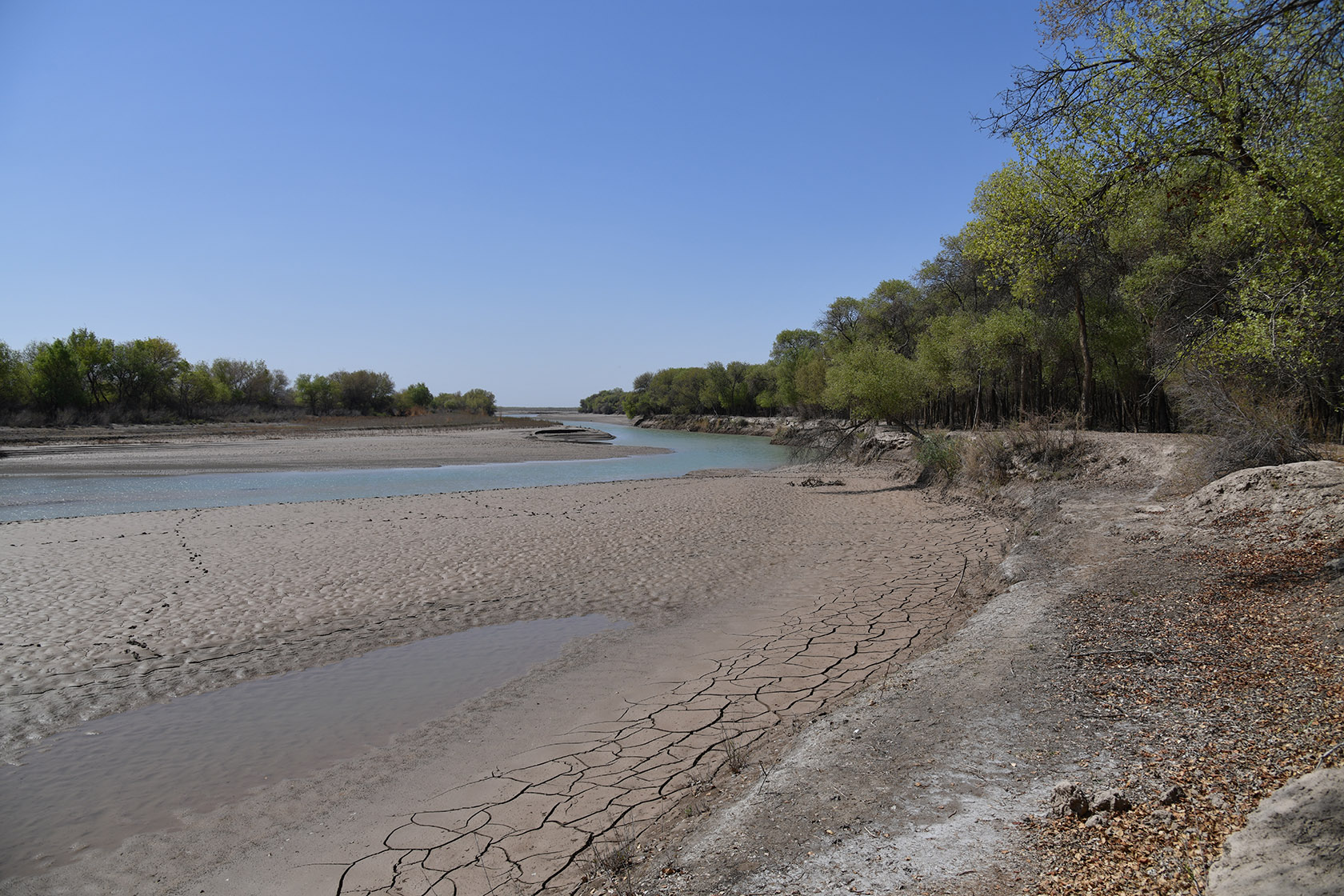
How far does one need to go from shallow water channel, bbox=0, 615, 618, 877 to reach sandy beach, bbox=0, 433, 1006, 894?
0.77ft

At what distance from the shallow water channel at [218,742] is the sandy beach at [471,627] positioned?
0.24m

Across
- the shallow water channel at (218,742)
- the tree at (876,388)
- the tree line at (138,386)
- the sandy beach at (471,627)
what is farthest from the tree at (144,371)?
the shallow water channel at (218,742)

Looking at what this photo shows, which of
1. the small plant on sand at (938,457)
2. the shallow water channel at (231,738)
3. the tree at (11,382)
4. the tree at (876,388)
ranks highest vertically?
the tree at (11,382)

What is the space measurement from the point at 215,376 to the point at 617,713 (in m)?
101

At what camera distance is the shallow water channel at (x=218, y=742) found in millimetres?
5086

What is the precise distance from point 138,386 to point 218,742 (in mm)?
82936

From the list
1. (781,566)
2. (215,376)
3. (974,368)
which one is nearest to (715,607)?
(781,566)

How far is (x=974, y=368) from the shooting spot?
111ft

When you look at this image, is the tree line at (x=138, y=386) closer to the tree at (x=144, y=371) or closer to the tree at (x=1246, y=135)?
the tree at (x=144, y=371)

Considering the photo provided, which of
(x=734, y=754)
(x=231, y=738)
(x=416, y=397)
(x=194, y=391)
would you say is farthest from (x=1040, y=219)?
(x=416, y=397)

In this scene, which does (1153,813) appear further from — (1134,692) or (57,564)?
(57,564)

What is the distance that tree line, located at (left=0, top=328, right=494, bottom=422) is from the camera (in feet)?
205

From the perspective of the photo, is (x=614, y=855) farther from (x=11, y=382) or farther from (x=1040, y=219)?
(x=11, y=382)

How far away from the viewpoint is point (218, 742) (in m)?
6.30
